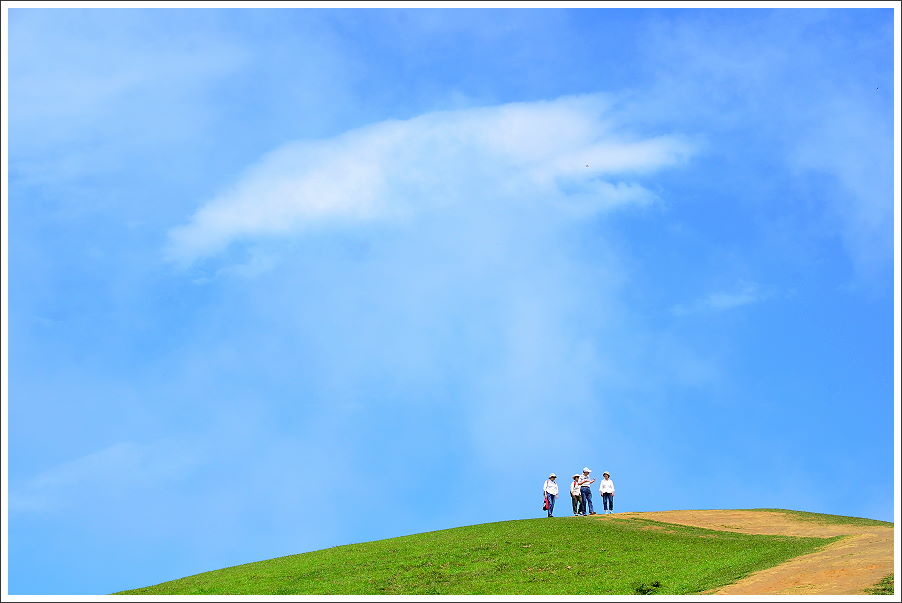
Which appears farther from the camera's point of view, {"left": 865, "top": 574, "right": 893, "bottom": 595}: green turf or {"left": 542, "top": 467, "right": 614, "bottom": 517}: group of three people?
{"left": 542, "top": 467, "right": 614, "bottom": 517}: group of three people

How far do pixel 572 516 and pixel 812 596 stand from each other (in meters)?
18.9

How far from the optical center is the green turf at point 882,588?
2417 cm

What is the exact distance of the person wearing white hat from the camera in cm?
4344

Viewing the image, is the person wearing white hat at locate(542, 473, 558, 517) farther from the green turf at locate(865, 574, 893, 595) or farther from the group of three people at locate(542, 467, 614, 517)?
the green turf at locate(865, 574, 893, 595)

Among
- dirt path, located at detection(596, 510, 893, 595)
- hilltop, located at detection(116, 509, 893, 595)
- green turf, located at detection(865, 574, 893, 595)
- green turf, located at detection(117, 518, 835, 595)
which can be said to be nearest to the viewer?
green turf, located at detection(865, 574, 893, 595)

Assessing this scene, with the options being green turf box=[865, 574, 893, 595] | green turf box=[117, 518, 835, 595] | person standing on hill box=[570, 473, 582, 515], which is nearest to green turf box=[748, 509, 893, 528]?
green turf box=[117, 518, 835, 595]

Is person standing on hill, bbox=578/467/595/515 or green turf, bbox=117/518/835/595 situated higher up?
person standing on hill, bbox=578/467/595/515

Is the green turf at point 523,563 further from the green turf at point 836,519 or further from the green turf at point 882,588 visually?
the green turf at point 836,519

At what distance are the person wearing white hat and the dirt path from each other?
252 cm

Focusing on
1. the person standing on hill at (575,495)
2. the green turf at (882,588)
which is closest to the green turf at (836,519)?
the person standing on hill at (575,495)

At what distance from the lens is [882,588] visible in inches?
965

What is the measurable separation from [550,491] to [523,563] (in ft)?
34.8

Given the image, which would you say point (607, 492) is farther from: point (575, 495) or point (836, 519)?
point (836, 519)

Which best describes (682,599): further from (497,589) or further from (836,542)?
(836,542)
